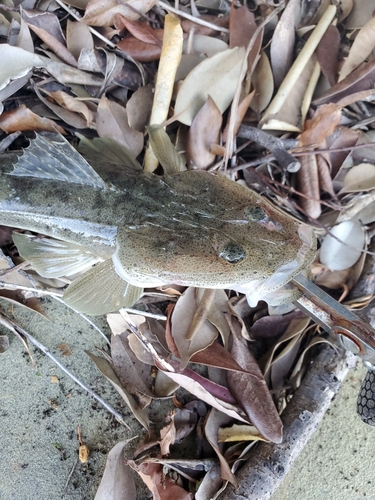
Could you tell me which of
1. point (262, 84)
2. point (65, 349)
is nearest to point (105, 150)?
point (262, 84)

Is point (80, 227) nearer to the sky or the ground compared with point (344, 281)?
nearer to the sky

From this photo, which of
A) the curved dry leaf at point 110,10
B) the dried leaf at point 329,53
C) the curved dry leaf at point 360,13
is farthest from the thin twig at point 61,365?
the curved dry leaf at point 360,13

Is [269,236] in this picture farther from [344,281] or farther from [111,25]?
[111,25]

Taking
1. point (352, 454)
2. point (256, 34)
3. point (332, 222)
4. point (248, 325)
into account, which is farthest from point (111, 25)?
point (352, 454)

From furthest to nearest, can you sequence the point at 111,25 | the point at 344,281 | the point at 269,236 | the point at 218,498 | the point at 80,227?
the point at 344,281
the point at 111,25
the point at 218,498
the point at 80,227
the point at 269,236

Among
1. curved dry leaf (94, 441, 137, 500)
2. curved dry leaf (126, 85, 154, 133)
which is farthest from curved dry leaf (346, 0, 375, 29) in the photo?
curved dry leaf (94, 441, 137, 500)

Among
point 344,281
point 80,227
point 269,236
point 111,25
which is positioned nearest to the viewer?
point 269,236

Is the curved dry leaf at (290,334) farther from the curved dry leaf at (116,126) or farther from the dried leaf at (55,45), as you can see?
the dried leaf at (55,45)
